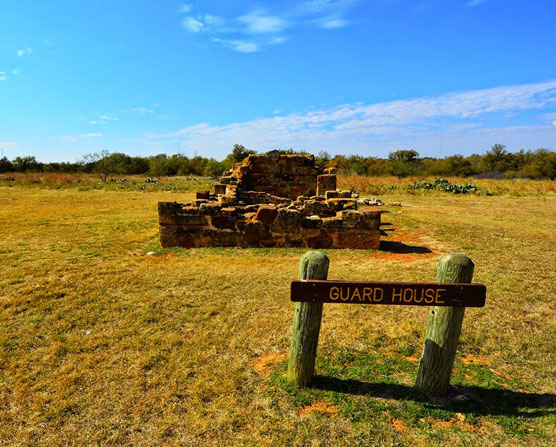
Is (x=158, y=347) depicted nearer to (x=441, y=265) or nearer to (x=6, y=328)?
(x=6, y=328)

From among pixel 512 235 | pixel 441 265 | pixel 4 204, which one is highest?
pixel 441 265

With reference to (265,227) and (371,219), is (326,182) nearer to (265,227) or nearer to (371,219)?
(371,219)

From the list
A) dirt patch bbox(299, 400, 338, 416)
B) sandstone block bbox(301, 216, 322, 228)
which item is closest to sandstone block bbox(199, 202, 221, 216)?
sandstone block bbox(301, 216, 322, 228)

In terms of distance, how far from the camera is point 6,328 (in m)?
4.31

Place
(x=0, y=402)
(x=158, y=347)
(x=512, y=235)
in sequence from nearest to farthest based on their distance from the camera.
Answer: (x=0, y=402), (x=158, y=347), (x=512, y=235)

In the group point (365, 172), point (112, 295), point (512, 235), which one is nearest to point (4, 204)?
point (112, 295)

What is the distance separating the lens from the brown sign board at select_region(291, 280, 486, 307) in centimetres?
281

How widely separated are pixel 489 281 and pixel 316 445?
5146 millimetres

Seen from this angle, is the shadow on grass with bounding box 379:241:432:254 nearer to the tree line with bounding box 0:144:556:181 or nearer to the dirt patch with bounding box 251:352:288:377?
the dirt patch with bounding box 251:352:288:377

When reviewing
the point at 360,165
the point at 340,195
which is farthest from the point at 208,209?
the point at 360,165

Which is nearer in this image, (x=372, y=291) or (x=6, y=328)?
(x=372, y=291)

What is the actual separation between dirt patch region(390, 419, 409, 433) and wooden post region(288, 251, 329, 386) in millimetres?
835

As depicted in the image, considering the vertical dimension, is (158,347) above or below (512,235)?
below

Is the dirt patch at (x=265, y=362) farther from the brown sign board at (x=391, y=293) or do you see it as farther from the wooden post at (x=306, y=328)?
the brown sign board at (x=391, y=293)
